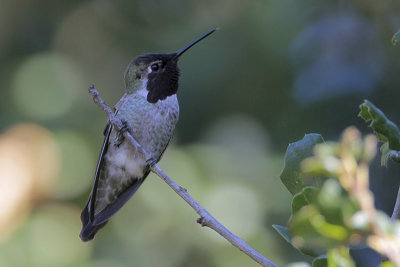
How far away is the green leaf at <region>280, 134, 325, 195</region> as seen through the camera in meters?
1.14

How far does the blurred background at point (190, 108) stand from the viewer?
3158 millimetres

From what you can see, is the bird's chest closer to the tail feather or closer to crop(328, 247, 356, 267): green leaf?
the tail feather

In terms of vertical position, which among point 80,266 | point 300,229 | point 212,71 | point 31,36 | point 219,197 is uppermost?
point 300,229

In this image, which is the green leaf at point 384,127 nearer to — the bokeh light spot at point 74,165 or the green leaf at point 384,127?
the green leaf at point 384,127

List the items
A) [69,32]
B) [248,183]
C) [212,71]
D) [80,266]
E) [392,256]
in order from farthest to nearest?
[69,32], [212,71], [248,183], [80,266], [392,256]

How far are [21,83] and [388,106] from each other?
255cm

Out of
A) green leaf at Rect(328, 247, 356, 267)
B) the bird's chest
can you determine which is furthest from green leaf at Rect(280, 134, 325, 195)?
the bird's chest

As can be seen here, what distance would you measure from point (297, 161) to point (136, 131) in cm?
216

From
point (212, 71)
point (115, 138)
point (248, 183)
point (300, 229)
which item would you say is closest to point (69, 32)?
point (212, 71)

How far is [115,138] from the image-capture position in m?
3.24

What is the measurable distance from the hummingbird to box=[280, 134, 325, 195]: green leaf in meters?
1.99

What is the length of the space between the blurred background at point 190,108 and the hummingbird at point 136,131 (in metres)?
0.14

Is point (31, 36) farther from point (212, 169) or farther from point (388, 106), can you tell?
point (388, 106)

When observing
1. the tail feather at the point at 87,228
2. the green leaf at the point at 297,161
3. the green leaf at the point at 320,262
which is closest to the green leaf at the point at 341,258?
the green leaf at the point at 320,262
